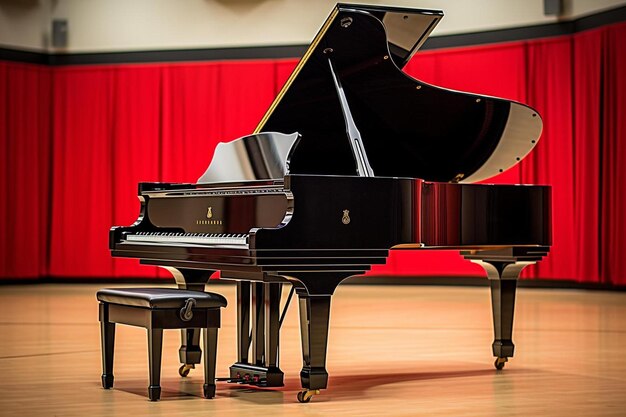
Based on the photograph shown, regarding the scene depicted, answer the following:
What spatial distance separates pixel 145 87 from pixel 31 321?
5166 millimetres

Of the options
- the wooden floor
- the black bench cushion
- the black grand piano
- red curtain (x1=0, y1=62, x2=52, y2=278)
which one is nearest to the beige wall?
red curtain (x1=0, y1=62, x2=52, y2=278)

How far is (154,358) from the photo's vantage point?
168 inches

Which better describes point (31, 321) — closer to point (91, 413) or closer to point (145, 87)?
point (91, 413)

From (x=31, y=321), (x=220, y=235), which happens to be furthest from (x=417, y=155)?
(x=31, y=321)

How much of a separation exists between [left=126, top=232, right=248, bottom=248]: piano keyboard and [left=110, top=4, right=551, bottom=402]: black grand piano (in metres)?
0.01

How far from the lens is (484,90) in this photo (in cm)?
1167

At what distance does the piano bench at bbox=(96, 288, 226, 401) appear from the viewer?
4.22m

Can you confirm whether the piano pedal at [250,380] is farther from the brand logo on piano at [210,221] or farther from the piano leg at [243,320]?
the brand logo on piano at [210,221]

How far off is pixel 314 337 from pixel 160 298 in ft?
2.12

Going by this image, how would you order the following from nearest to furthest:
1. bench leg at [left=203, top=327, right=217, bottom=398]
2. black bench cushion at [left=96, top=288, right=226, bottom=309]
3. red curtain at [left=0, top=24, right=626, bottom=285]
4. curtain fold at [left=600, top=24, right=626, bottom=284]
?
1. black bench cushion at [left=96, top=288, right=226, bottom=309]
2. bench leg at [left=203, top=327, right=217, bottom=398]
3. curtain fold at [left=600, top=24, right=626, bottom=284]
4. red curtain at [left=0, top=24, right=626, bottom=285]

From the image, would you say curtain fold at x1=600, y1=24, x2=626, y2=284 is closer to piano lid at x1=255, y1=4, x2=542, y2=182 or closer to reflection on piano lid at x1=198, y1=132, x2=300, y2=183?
piano lid at x1=255, y1=4, x2=542, y2=182

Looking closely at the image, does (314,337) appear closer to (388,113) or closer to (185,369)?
(185,369)

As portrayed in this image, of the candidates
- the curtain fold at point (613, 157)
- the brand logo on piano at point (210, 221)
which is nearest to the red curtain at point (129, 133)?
the curtain fold at point (613, 157)

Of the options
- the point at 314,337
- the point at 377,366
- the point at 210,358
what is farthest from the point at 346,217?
A: the point at 377,366
